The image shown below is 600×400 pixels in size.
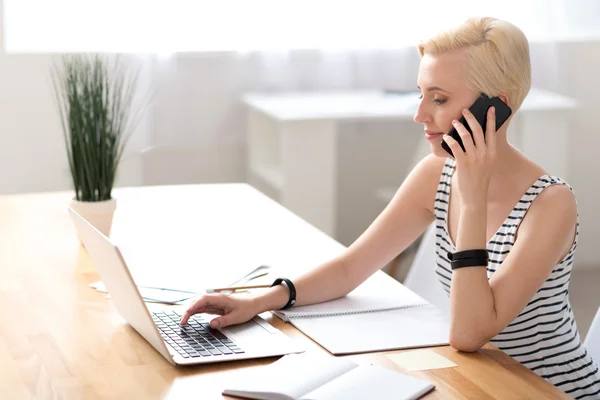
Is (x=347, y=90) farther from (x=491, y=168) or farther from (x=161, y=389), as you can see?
(x=161, y=389)

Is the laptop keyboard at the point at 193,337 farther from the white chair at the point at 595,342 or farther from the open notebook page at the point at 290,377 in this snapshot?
the white chair at the point at 595,342

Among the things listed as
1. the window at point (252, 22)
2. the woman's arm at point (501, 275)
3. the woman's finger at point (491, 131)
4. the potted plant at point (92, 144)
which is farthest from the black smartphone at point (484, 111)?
the window at point (252, 22)

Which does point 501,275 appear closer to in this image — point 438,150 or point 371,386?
point 438,150

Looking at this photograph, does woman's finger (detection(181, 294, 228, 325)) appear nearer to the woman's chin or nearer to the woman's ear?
the woman's chin

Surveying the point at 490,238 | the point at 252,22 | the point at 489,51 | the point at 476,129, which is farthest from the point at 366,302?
the point at 252,22

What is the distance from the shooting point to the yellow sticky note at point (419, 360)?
1.38 m

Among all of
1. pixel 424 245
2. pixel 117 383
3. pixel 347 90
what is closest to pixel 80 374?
pixel 117 383

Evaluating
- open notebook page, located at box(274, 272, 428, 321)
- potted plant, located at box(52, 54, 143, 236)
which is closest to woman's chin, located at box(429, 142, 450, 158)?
open notebook page, located at box(274, 272, 428, 321)

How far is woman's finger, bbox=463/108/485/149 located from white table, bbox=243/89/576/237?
214 centimetres

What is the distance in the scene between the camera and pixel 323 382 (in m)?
1.26

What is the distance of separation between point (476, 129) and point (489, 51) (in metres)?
0.13

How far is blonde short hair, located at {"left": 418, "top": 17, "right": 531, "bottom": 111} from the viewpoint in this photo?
62.3 inches

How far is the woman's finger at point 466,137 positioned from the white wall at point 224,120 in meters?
2.51

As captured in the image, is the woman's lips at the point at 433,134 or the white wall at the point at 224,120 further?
the white wall at the point at 224,120
